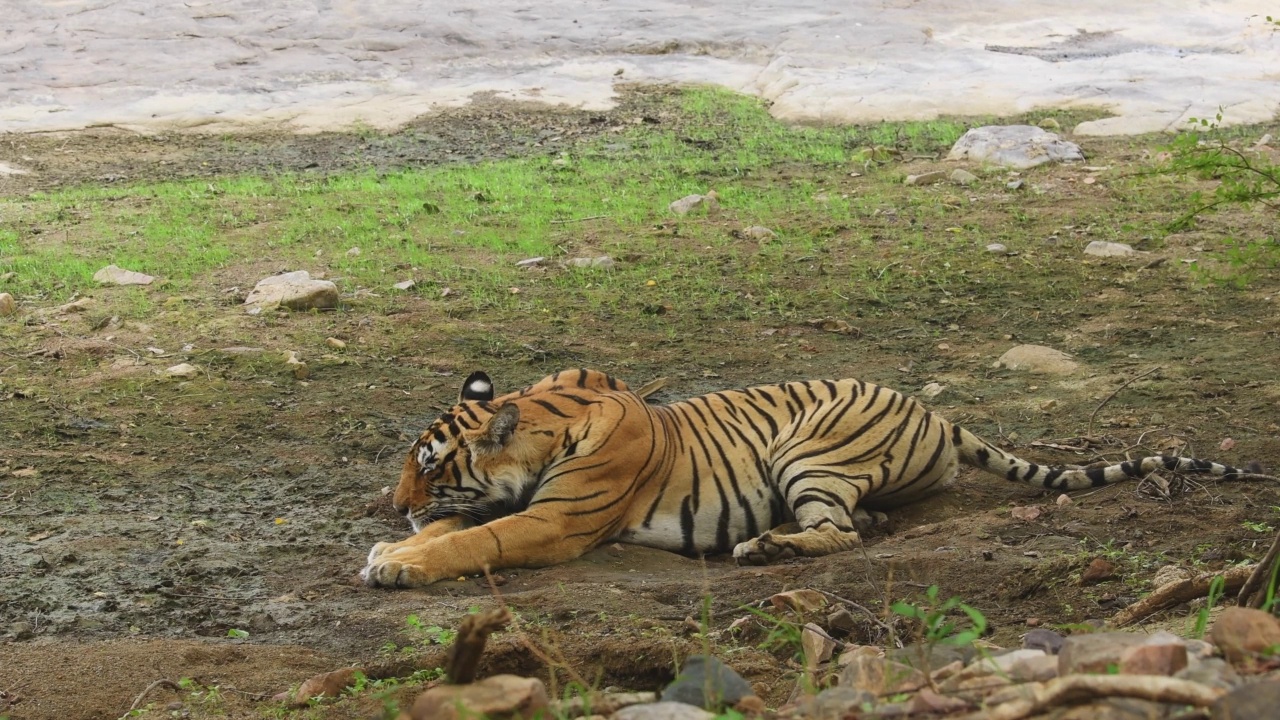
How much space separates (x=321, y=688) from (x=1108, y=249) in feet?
21.4

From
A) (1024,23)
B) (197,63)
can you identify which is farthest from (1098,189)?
(197,63)

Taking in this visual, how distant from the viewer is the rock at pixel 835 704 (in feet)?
7.73

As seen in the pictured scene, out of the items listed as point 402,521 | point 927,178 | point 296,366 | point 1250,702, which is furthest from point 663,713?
point 927,178

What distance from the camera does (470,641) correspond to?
2.32 metres

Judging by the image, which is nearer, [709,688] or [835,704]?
[835,704]

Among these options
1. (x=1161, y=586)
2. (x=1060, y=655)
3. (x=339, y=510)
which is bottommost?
(x=339, y=510)

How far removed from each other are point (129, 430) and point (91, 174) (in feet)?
21.2

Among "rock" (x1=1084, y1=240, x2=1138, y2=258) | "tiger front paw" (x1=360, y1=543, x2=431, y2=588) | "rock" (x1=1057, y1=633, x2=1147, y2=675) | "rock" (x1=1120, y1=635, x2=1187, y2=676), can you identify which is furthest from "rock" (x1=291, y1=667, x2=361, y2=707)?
"rock" (x1=1084, y1=240, x2=1138, y2=258)

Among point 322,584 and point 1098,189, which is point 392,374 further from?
point 1098,189

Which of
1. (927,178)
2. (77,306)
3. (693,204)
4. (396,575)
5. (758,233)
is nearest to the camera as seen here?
(396,575)

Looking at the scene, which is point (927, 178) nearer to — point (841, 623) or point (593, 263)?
point (593, 263)

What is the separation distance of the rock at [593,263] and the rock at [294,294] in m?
1.57

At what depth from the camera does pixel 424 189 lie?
10.5 metres

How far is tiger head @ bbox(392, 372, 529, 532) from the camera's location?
484 cm
